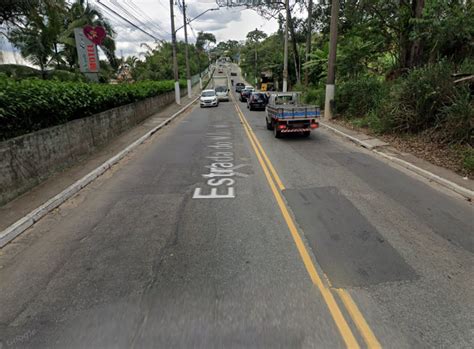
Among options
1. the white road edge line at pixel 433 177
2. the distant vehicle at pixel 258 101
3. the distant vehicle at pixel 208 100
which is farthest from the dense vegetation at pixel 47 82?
the white road edge line at pixel 433 177

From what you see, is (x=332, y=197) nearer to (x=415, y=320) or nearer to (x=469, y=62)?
(x=415, y=320)

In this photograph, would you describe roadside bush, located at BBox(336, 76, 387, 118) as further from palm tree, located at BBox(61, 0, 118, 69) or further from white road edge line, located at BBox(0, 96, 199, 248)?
palm tree, located at BBox(61, 0, 118, 69)

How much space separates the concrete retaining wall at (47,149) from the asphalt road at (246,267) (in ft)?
3.83

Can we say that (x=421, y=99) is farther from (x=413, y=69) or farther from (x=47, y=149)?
(x=47, y=149)

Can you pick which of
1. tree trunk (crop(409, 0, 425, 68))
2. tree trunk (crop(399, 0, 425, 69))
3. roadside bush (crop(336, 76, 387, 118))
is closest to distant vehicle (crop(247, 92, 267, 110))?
roadside bush (crop(336, 76, 387, 118))

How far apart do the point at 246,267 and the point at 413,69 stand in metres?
12.7

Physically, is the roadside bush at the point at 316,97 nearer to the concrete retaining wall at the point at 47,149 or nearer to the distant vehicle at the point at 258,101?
the distant vehicle at the point at 258,101

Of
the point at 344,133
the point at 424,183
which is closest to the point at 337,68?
the point at 344,133

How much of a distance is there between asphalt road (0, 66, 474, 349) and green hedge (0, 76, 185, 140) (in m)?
2.02

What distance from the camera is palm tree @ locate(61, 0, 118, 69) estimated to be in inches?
1003

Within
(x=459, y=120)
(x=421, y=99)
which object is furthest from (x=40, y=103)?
(x=421, y=99)

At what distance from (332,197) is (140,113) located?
1388 cm

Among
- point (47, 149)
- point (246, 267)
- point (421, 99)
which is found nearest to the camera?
point (246, 267)

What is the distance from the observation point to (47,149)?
703 centimetres
